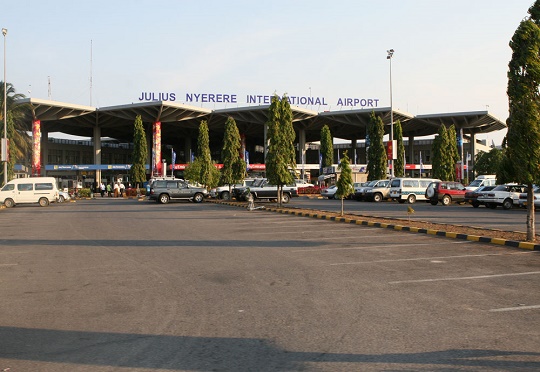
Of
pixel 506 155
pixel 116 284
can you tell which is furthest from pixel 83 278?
pixel 506 155

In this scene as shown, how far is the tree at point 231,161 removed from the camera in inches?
1607

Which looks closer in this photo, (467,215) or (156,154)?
(467,215)

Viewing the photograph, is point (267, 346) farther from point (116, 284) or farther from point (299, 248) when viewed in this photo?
point (299, 248)

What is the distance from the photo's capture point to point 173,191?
40.3m

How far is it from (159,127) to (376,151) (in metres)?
35.5

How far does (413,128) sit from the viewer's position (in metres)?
89.0

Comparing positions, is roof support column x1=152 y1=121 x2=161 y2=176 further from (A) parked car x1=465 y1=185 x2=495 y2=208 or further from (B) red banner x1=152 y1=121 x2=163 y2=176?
(A) parked car x1=465 y1=185 x2=495 y2=208

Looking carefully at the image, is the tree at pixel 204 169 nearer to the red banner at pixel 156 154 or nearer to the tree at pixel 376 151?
the tree at pixel 376 151

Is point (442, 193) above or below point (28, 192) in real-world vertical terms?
below

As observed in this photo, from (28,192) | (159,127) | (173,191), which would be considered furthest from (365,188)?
(159,127)

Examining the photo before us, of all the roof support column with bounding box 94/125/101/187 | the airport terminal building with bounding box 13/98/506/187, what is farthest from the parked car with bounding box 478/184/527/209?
the roof support column with bounding box 94/125/101/187

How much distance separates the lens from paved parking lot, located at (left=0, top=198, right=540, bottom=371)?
494 cm

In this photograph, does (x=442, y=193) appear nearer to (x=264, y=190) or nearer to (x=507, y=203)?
(x=507, y=203)

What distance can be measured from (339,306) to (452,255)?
5622mm
